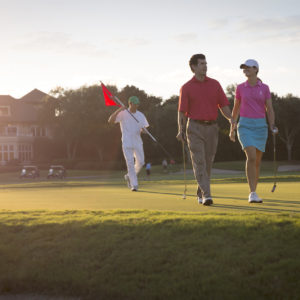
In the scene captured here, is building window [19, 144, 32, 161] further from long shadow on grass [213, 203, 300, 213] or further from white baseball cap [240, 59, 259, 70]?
long shadow on grass [213, 203, 300, 213]

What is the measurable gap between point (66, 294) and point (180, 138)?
11.0 ft

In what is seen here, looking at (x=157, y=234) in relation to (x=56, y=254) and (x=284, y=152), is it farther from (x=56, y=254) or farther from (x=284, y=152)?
(x=284, y=152)

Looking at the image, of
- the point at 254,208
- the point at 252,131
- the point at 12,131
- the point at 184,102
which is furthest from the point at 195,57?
the point at 12,131

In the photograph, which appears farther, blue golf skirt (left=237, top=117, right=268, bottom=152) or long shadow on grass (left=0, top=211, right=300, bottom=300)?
blue golf skirt (left=237, top=117, right=268, bottom=152)

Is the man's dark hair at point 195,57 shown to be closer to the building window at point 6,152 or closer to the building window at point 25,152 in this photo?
the building window at point 6,152

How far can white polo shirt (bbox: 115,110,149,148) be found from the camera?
11621mm

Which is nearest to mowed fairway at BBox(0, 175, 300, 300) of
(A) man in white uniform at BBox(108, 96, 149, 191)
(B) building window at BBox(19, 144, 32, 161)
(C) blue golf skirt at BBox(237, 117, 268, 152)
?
(C) blue golf skirt at BBox(237, 117, 268, 152)

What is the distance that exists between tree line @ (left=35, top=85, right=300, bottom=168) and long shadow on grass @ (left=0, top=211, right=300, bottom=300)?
5210cm

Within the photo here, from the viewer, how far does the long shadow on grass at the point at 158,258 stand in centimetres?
432

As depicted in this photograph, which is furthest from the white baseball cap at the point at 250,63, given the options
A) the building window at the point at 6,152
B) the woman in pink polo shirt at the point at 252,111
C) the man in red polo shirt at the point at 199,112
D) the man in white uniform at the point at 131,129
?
the building window at the point at 6,152

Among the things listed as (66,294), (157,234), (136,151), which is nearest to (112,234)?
(157,234)

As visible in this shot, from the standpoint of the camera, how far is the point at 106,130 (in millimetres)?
65125

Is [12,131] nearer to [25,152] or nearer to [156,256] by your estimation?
[25,152]

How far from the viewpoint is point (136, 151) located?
1189cm
